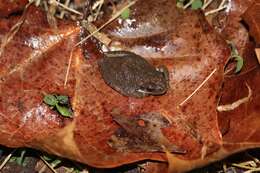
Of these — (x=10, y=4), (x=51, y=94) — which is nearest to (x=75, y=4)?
(x=10, y=4)

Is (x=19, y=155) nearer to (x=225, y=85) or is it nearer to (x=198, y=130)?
(x=198, y=130)

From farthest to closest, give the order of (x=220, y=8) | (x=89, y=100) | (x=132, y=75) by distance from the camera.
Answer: (x=220, y=8) < (x=132, y=75) < (x=89, y=100)

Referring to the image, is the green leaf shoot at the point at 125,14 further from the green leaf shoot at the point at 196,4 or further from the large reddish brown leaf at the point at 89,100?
the green leaf shoot at the point at 196,4

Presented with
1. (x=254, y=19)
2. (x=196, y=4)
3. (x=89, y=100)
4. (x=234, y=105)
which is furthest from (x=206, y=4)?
(x=89, y=100)

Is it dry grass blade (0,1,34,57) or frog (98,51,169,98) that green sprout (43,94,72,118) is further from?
dry grass blade (0,1,34,57)

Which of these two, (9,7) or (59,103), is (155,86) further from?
(9,7)

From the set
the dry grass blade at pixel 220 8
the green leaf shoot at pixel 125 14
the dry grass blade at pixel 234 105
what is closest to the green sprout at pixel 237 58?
the dry grass blade at pixel 234 105
